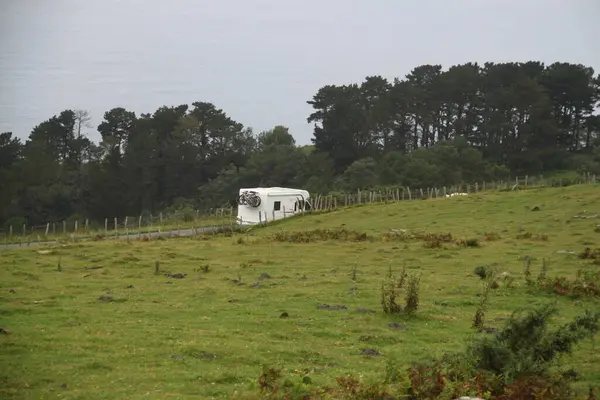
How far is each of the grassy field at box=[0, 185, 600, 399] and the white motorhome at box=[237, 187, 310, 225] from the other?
17.1 m

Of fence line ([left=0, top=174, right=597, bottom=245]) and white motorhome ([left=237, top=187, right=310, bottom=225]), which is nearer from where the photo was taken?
fence line ([left=0, top=174, right=597, bottom=245])

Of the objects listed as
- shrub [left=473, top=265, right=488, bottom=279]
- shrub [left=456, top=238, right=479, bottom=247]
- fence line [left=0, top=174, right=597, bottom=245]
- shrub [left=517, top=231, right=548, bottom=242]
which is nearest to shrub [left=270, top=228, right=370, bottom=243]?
shrub [left=456, top=238, right=479, bottom=247]

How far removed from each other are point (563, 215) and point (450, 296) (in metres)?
23.0

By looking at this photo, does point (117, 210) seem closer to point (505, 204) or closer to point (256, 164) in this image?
point (256, 164)

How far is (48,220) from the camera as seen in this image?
83250 millimetres

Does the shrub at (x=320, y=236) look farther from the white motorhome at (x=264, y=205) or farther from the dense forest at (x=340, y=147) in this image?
the dense forest at (x=340, y=147)

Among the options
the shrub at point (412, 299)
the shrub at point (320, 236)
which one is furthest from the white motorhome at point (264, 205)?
the shrub at point (412, 299)

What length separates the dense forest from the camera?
262ft

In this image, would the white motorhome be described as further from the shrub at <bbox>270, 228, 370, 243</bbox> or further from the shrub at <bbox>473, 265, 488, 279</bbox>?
the shrub at <bbox>473, 265, 488, 279</bbox>

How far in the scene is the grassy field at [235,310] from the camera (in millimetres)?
10375

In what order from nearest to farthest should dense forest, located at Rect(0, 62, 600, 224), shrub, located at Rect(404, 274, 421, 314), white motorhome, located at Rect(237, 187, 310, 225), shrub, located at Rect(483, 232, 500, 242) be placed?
shrub, located at Rect(404, 274, 421, 314)
shrub, located at Rect(483, 232, 500, 242)
white motorhome, located at Rect(237, 187, 310, 225)
dense forest, located at Rect(0, 62, 600, 224)

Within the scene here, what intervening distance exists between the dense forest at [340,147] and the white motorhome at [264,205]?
72.7 ft

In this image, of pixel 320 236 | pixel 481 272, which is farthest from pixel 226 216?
pixel 481 272

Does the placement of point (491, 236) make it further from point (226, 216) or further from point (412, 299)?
point (226, 216)
